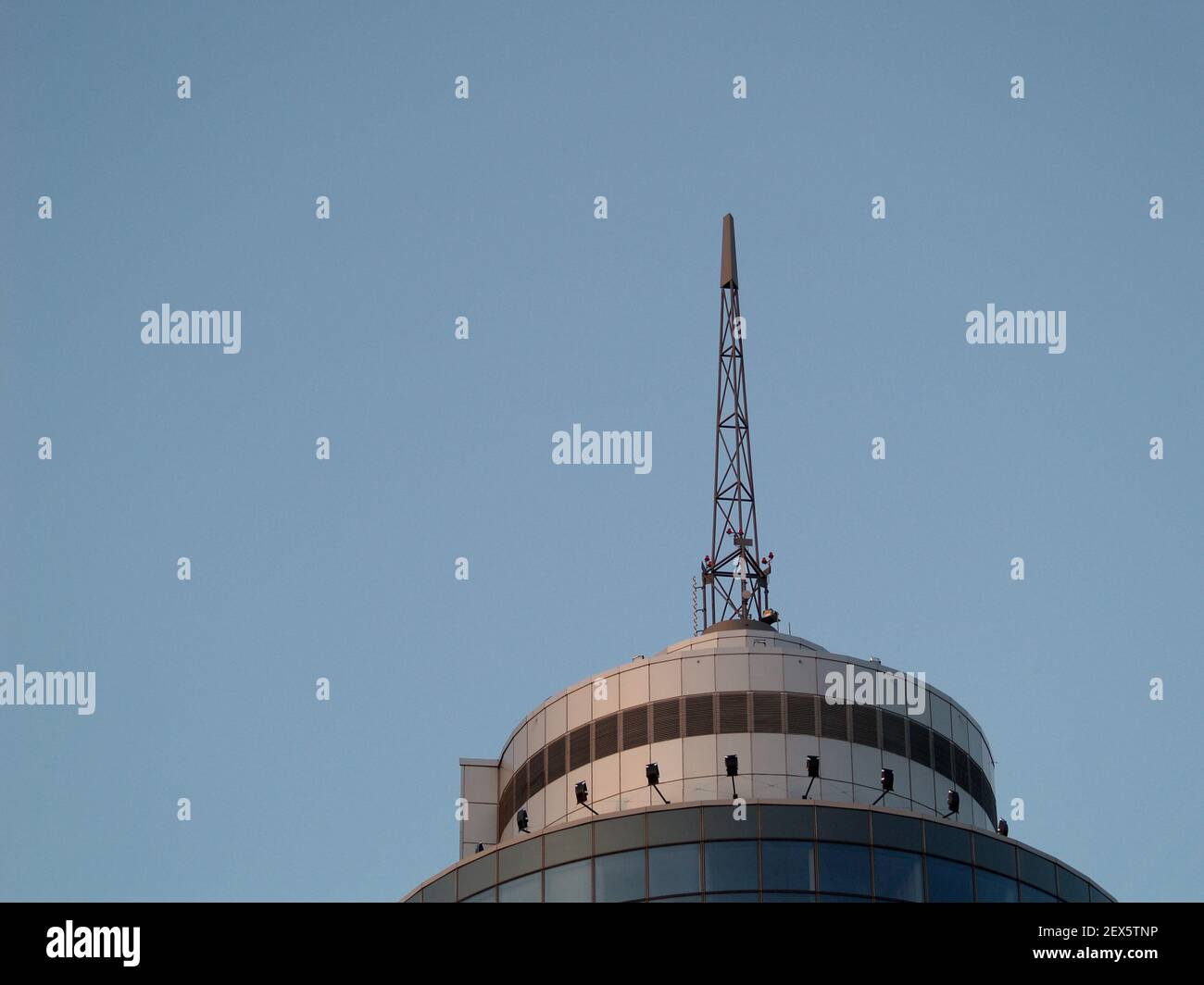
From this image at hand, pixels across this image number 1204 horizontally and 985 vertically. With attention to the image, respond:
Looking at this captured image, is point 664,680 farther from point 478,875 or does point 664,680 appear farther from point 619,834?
point 478,875

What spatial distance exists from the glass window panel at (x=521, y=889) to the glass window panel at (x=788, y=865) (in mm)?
7571

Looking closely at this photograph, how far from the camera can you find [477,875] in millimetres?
76562

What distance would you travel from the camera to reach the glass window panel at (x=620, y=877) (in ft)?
243

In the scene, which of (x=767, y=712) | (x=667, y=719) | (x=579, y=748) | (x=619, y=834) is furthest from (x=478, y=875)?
(x=767, y=712)

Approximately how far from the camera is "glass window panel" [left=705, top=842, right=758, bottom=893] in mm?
73250

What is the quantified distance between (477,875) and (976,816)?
20.4m

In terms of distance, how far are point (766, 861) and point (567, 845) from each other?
6704 millimetres

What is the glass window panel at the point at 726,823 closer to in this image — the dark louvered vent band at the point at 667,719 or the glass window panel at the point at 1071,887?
the dark louvered vent band at the point at 667,719

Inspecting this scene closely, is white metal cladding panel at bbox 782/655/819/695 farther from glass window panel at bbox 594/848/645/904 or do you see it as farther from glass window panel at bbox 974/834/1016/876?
glass window panel at bbox 594/848/645/904

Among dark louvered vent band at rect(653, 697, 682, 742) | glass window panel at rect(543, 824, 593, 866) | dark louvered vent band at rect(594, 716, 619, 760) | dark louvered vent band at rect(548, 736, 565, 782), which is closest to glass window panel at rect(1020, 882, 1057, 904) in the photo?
dark louvered vent band at rect(653, 697, 682, 742)

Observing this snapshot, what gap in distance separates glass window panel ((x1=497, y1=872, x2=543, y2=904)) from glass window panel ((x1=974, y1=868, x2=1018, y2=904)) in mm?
14302

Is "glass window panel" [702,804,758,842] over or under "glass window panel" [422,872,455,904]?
over
